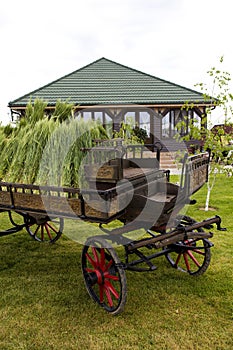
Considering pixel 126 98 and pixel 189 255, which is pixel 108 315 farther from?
pixel 126 98

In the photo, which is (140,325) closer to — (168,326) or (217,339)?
(168,326)

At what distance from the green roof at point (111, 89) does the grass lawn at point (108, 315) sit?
461 inches

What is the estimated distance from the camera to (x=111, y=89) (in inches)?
650

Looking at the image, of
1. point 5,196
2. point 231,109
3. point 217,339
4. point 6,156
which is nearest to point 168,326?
point 217,339

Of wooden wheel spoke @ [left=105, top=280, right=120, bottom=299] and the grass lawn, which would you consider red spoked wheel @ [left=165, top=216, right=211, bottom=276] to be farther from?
wooden wheel spoke @ [left=105, top=280, right=120, bottom=299]

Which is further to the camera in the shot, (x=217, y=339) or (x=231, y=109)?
(x=231, y=109)

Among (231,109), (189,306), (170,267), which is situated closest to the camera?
(189,306)

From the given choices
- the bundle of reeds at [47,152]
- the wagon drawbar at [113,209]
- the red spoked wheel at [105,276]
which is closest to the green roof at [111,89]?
the bundle of reeds at [47,152]

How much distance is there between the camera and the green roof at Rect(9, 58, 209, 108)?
1510 centimetres

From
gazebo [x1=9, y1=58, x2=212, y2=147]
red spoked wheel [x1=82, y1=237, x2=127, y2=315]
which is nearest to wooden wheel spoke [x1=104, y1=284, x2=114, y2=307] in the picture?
red spoked wheel [x1=82, y1=237, x2=127, y2=315]

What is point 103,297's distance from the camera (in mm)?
3111

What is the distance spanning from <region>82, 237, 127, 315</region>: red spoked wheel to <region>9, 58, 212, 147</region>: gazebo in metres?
11.9

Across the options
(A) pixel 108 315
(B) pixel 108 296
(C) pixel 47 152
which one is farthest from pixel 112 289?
(C) pixel 47 152

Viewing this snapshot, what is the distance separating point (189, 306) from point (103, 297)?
91cm
